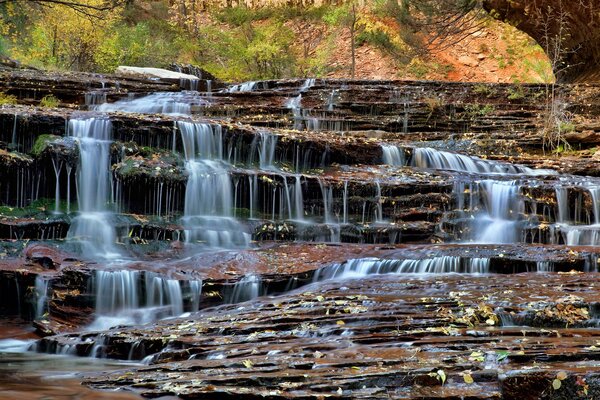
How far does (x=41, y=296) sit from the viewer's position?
7.36 m

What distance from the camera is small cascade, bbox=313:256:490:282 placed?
7.94 metres

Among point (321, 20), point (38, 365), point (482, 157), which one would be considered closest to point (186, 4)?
point (321, 20)

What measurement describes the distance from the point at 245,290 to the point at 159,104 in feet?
28.4

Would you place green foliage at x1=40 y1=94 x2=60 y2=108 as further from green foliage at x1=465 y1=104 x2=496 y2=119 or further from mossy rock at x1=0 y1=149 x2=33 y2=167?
green foliage at x1=465 y1=104 x2=496 y2=119

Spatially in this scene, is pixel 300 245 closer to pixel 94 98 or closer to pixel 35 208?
pixel 35 208

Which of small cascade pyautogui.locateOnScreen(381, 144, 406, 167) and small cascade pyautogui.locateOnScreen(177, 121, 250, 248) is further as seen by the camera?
small cascade pyautogui.locateOnScreen(381, 144, 406, 167)

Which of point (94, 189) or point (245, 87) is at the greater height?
point (245, 87)

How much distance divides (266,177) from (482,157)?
17.6 feet

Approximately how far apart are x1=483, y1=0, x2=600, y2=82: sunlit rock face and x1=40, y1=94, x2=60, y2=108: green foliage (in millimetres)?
10856

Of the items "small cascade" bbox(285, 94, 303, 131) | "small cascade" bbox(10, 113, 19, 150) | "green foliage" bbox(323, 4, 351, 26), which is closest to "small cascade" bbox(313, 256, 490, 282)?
"small cascade" bbox(10, 113, 19, 150)

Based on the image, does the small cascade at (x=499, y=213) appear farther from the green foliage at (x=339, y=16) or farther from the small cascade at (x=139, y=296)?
the green foliage at (x=339, y=16)

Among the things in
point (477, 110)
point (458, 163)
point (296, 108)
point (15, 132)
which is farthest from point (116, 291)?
point (477, 110)

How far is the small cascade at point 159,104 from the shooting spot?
14914mm

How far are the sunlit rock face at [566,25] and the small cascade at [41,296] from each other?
1265 cm
